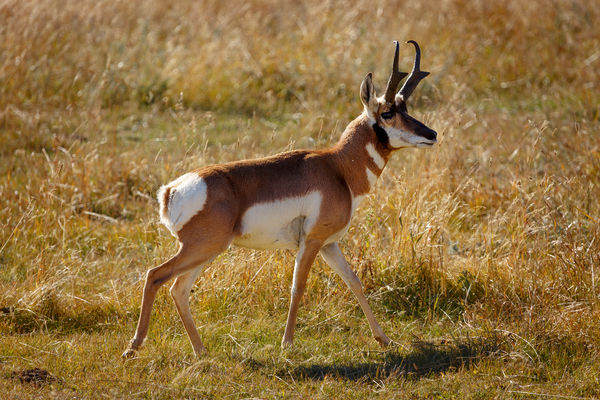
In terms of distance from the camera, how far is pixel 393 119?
6.07 m

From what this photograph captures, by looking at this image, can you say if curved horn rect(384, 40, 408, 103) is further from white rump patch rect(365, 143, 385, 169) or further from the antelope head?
white rump patch rect(365, 143, 385, 169)

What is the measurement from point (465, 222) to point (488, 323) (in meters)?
2.22

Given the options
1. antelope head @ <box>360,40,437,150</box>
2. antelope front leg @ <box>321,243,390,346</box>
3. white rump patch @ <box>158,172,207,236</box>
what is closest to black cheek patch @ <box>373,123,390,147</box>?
antelope head @ <box>360,40,437,150</box>

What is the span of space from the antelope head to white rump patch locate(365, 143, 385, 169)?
10 cm

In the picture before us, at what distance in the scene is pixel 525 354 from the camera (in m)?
5.75

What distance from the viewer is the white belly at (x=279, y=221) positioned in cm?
573

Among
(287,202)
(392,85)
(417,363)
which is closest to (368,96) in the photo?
(392,85)

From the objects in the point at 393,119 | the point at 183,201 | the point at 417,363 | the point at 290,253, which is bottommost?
the point at 417,363

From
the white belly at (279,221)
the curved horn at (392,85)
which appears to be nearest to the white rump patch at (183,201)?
the white belly at (279,221)

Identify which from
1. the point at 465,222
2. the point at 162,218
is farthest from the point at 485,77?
the point at 162,218

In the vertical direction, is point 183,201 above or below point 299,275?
above

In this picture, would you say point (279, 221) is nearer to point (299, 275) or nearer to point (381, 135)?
point (299, 275)

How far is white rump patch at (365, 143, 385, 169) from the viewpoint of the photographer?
6.14 meters

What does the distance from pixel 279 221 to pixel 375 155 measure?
0.99m
